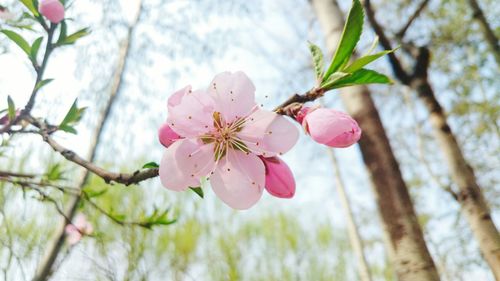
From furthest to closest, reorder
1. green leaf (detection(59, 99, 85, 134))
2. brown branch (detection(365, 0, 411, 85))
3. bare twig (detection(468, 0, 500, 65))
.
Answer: bare twig (detection(468, 0, 500, 65)) → brown branch (detection(365, 0, 411, 85)) → green leaf (detection(59, 99, 85, 134))

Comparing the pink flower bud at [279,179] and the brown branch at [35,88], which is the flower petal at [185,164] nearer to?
the pink flower bud at [279,179]

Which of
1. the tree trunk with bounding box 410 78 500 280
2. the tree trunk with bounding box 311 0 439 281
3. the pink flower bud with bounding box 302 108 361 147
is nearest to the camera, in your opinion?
the pink flower bud with bounding box 302 108 361 147

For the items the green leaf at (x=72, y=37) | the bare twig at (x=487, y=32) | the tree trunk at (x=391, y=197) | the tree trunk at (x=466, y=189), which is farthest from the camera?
the bare twig at (x=487, y=32)

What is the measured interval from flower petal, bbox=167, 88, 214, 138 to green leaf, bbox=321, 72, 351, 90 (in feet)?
0.46

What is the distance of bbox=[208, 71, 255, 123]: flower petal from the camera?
507 millimetres

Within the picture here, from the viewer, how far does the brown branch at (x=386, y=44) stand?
1696 millimetres

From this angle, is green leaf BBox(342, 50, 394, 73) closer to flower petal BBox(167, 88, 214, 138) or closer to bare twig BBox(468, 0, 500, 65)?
flower petal BBox(167, 88, 214, 138)

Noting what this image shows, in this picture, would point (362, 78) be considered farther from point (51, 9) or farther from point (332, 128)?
point (51, 9)

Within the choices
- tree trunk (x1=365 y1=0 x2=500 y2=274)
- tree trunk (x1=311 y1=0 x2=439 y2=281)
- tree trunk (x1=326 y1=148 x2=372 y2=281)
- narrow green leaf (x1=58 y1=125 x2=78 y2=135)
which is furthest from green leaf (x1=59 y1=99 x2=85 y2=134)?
tree trunk (x1=326 y1=148 x2=372 y2=281)

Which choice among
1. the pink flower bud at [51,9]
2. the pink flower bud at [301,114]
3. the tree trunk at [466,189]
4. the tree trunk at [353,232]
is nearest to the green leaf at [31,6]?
the pink flower bud at [51,9]

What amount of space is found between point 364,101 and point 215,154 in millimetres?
1051

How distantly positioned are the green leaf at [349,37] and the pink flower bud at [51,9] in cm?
53

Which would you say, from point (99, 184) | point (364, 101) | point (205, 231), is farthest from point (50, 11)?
point (205, 231)

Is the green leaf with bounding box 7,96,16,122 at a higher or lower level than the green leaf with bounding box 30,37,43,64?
lower
